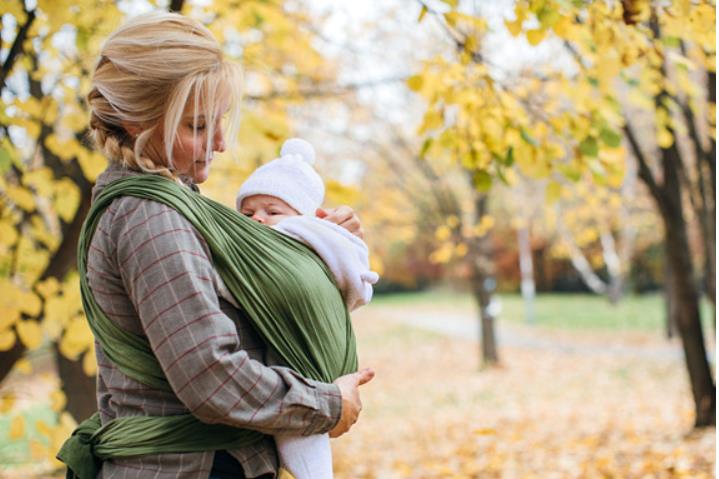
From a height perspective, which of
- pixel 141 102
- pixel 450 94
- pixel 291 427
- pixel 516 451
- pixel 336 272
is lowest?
pixel 516 451

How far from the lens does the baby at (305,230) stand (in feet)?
4.76

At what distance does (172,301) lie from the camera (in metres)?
1.30

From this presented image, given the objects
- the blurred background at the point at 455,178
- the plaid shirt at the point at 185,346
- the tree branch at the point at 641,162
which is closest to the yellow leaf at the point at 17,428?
the blurred background at the point at 455,178

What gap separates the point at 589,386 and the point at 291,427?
451 inches

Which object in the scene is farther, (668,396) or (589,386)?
(589,386)

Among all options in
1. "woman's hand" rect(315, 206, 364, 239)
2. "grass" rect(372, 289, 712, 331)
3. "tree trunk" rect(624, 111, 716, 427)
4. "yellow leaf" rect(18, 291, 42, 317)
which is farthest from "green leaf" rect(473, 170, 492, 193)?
"grass" rect(372, 289, 712, 331)

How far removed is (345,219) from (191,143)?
0.42 meters

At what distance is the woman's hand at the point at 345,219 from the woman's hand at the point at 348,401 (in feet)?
1.16

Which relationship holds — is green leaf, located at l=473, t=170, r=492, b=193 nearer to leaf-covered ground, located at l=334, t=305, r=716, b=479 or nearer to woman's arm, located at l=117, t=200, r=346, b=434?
woman's arm, located at l=117, t=200, r=346, b=434

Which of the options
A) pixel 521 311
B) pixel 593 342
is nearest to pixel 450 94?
pixel 593 342

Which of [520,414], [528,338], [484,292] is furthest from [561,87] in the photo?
[528,338]

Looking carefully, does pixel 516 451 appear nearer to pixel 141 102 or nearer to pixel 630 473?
pixel 630 473

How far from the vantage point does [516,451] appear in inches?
272

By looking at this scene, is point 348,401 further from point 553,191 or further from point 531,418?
point 531,418
